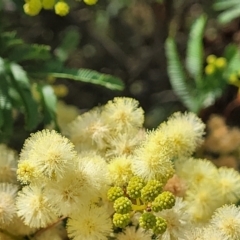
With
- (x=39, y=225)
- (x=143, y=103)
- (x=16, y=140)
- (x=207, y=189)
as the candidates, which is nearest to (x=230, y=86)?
(x=143, y=103)

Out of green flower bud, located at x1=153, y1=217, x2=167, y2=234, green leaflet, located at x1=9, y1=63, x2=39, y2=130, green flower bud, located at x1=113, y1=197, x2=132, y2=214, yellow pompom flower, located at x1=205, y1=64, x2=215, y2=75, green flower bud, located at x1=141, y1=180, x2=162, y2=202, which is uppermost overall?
yellow pompom flower, located at x1=205, y1=64, x2=215, y2=75

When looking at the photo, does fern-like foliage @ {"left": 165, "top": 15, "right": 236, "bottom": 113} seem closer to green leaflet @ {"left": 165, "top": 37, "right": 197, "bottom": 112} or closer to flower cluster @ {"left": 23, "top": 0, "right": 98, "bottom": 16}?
green leaflet @ {"left": 165, "top": 37, "right": 197, "bottom": 112}

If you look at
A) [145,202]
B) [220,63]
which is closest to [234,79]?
[220,63]

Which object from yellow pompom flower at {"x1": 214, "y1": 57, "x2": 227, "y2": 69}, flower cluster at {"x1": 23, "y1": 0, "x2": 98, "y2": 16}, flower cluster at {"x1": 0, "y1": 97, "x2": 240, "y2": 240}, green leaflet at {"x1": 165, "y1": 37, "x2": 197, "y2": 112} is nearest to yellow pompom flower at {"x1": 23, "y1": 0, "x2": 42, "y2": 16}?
flower cluster at {"x1": 23, "y1": 0, "x2": 98, "y2": 16}

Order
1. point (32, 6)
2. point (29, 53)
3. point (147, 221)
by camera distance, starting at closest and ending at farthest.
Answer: point (147, 221), point (32, 6), point (29, 53)

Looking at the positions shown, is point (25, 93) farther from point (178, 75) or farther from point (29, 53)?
point (178, 75)

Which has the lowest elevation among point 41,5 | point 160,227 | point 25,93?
point 160,227

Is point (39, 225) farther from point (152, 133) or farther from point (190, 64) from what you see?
point (190, 64)

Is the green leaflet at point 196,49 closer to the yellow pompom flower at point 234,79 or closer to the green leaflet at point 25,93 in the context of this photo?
the yellow pompom flower at point 234,79
